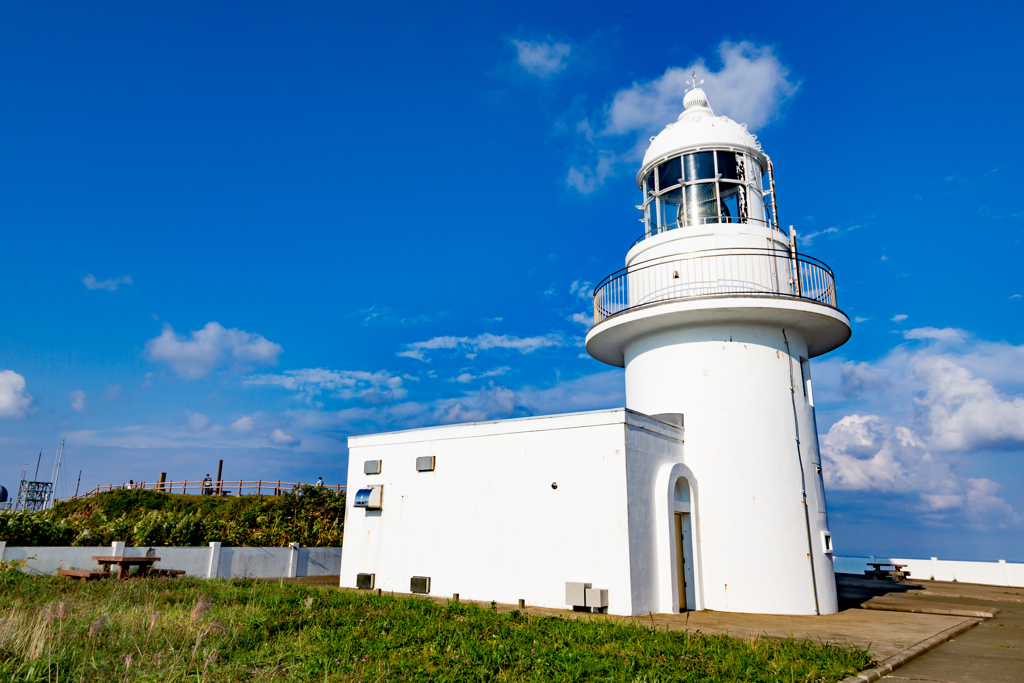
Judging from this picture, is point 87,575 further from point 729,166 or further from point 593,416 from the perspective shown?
point 729,166

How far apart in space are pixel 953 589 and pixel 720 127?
48.7 feet

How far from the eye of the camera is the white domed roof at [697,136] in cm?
1359

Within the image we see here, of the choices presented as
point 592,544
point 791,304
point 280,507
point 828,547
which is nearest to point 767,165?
point 791,304

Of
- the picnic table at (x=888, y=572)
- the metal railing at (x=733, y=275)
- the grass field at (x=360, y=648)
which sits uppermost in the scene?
the metal railing at (x=733, y=275)

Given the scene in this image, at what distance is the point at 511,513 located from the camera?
11.8 meters

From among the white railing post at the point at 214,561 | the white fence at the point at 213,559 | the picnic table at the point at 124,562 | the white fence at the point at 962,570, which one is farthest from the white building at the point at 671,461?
the white fence at the point at 962,570

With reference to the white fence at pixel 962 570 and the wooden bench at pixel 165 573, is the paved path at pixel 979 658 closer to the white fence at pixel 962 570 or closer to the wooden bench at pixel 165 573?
the white fence at pixel 962 570

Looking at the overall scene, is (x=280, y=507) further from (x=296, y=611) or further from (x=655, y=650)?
(x=655, y=650)

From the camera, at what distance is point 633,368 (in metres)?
13.7

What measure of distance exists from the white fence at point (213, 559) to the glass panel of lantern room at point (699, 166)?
13.6 m

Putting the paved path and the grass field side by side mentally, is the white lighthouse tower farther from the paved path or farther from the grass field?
the grass field

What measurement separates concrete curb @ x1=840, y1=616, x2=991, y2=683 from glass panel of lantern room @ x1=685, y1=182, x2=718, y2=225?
8224mm

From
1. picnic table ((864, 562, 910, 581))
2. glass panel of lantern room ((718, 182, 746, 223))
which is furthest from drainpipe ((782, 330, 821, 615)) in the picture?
Answer: picnic table ((864, 562, 910, 581))

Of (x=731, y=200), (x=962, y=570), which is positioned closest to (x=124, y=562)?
(x=731, y=200)
